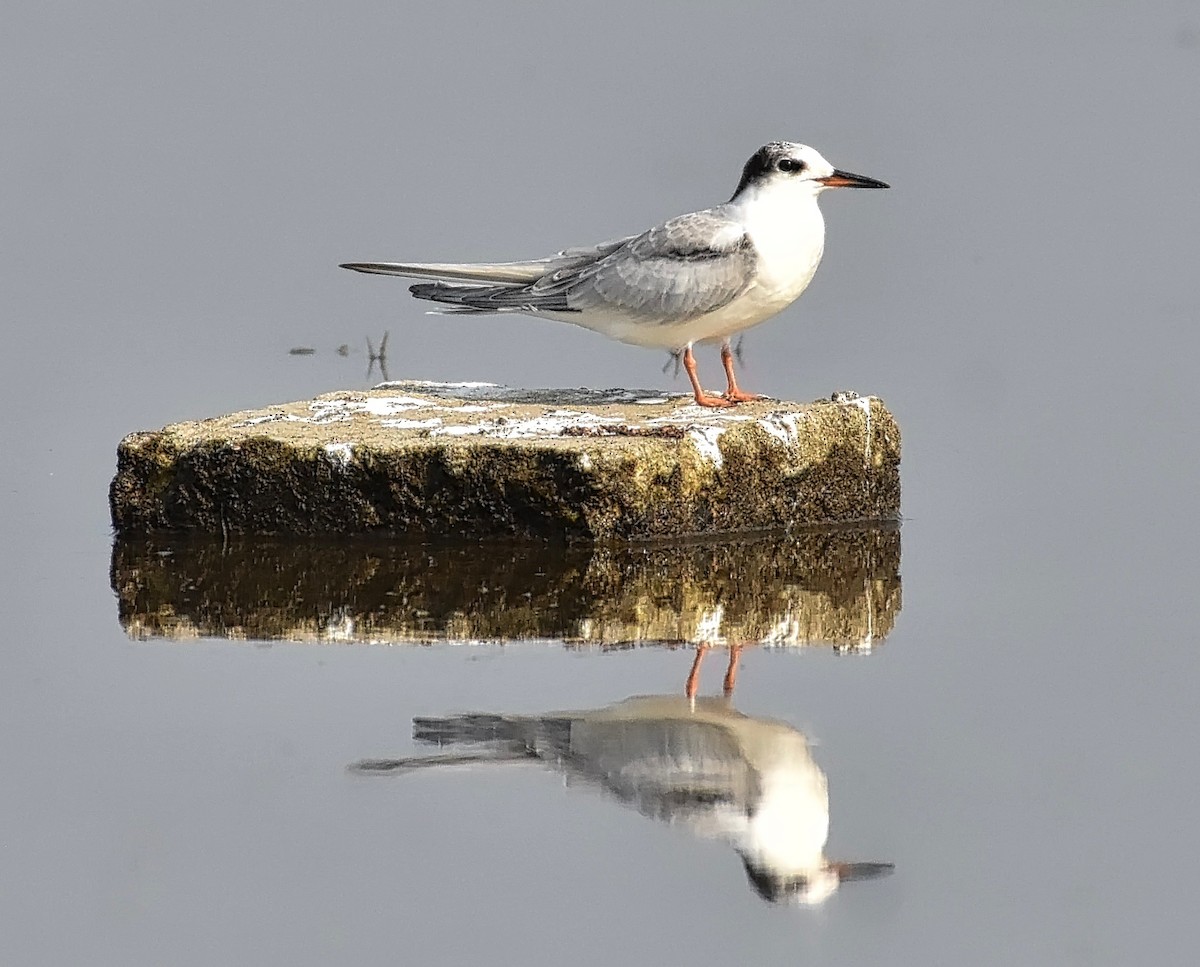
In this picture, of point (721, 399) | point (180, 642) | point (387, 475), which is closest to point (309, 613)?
point (180, 642)

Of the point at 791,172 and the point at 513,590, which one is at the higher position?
the point at 791,172

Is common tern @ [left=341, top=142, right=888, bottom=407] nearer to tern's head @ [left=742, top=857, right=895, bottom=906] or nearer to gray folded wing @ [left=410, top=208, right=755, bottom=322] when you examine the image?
gray folded wing @ [left=410, top=208, right=755, bottom=322]

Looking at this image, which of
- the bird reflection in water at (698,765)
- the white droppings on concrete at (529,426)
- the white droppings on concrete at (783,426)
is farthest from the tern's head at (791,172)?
the bird reflection in water at (698,765)

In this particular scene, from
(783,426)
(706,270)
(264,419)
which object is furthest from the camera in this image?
(706,270)

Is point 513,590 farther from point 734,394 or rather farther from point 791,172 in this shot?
point 791,172

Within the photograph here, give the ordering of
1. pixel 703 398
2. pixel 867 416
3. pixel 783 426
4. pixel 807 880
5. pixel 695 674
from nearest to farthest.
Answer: pixel 807 880 → pixel 695 674 → pixel 783 426 → pixel 867 416 → pixel 703 398

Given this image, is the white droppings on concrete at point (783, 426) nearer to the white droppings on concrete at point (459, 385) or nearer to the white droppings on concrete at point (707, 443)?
the white droppings on concrete at point (707, 443)

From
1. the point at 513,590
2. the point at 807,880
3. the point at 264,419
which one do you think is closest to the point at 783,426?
the point at 513,590
